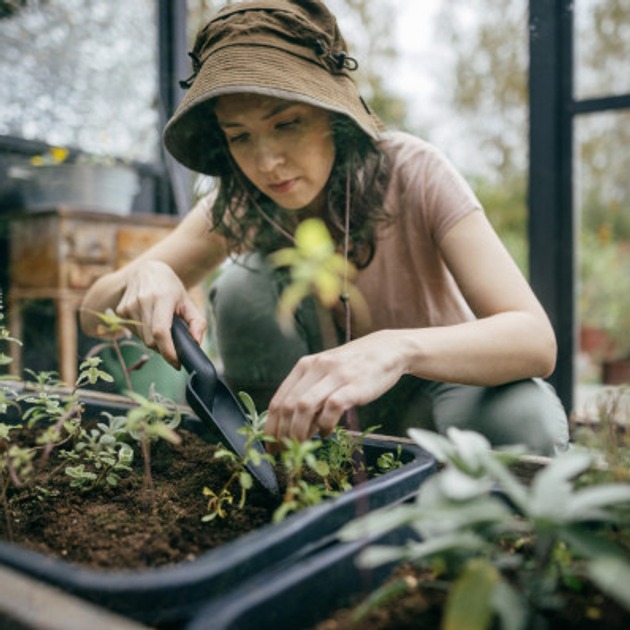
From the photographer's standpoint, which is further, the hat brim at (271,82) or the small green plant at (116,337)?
the hat brim at (271,82)

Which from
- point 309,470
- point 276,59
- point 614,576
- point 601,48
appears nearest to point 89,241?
point 276,59

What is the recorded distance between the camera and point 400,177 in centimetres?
148

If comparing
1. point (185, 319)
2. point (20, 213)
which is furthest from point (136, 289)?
point (20, 213)

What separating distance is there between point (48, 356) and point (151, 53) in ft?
4.42

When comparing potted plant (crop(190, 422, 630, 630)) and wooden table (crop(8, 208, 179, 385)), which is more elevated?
wooden table (crop(8, 208, 179, 385))

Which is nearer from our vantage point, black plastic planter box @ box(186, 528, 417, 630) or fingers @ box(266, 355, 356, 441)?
black plastic planter box @ box(186, 528, 417, 630)

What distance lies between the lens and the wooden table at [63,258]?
2.07m

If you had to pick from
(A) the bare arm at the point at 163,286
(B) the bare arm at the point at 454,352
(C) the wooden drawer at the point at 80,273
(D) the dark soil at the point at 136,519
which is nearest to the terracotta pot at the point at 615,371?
(B) the bare arm at the point at 454,352

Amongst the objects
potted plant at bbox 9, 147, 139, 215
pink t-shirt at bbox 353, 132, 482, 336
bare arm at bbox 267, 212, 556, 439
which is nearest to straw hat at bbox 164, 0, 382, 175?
pink t-shirt at bbox 353, 132, 482, 336

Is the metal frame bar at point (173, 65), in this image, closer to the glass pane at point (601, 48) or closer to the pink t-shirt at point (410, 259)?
the pink t-shirt at point (410, 259)

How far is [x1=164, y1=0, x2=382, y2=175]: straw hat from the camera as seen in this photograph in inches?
42.9

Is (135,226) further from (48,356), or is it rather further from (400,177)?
(400,177)

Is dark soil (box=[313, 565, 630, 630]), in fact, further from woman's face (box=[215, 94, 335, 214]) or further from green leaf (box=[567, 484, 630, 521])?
woman's face (box=[215, 94, 335, 214])

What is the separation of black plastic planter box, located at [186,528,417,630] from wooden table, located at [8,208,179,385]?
4.98 ft
